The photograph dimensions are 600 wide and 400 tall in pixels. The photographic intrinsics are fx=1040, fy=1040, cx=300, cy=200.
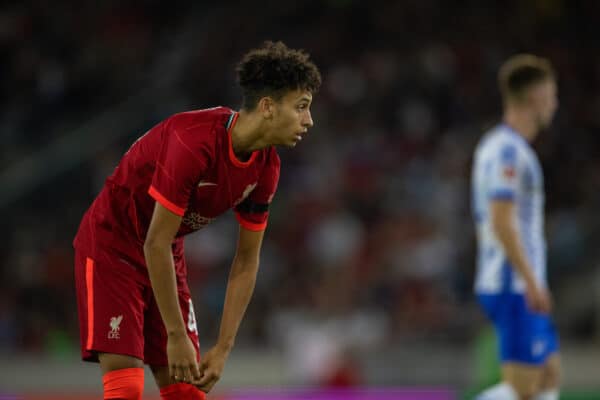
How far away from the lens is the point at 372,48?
1233 cm

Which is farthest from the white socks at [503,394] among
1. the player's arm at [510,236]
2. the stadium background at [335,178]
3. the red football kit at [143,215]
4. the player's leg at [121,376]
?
the stadium background at [335,178]

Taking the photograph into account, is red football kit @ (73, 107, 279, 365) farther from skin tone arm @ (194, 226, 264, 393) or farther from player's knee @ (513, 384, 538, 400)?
player's knee @ (513, 384, 538, 400)

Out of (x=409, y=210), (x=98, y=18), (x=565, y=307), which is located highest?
(x=98, y=18)

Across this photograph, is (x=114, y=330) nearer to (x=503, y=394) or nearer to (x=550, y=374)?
(x=503, y=394)

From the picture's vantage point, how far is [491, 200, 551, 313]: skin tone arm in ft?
16.7

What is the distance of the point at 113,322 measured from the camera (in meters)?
3.80

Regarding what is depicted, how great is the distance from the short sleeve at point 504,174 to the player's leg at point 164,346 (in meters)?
1.85

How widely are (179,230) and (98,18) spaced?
32.7 ft

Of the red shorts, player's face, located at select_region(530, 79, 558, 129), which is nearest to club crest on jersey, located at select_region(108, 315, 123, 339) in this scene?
the red shorts

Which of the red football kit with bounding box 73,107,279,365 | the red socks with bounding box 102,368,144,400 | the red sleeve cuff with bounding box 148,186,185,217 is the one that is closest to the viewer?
the red sleeve cuff with bounding box 148,186,185,217

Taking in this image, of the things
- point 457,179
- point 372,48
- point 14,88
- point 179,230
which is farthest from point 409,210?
point 179,230

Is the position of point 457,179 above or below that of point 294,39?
below

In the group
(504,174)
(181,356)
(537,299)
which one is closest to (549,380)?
(537,299)

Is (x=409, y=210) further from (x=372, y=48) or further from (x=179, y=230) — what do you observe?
(x=179, y=230)
